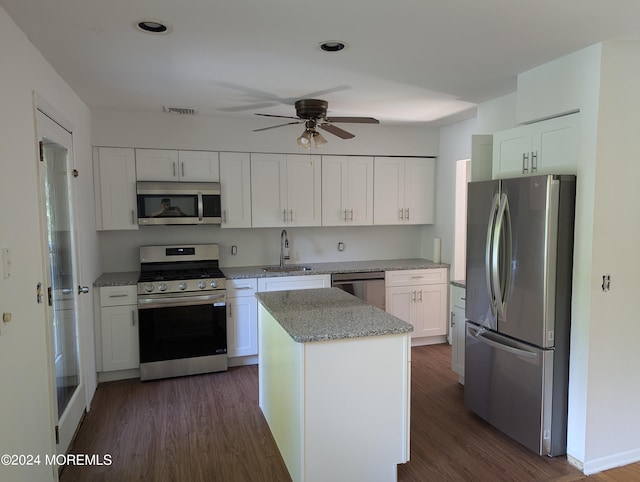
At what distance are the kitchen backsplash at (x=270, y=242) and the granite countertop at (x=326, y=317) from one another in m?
1.70

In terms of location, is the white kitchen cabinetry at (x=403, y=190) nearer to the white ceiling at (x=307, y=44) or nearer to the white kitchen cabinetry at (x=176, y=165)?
the white ceiling at (x=307, y=44)

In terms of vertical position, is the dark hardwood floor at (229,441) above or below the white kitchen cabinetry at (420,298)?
below

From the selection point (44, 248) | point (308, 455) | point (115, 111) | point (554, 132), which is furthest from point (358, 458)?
point (115, 111)

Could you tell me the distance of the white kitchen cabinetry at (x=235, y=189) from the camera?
4.52m

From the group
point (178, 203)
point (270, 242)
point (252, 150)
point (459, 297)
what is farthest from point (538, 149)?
point (178, 203)

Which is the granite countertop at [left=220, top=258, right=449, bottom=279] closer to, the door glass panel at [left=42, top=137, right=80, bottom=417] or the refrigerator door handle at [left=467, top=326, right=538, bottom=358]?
the door glass panel at [left=42, top=137, right=80, bottom=417]

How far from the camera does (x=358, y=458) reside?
7.88 ft

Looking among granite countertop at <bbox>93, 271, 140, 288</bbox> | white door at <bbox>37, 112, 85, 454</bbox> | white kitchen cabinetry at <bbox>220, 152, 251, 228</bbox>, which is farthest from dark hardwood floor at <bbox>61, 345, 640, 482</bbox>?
white kitchen cabinetry at <bbox>220, 152, 251, 228</bbox>

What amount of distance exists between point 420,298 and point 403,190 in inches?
50.6

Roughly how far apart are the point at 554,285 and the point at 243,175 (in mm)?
3105

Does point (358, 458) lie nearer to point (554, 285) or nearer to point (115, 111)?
point (554, 285)

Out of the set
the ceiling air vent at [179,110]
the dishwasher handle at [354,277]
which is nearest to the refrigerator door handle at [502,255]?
the dishwasher handle at [354,277]

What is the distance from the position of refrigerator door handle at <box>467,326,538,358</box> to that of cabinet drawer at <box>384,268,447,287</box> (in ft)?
5.16

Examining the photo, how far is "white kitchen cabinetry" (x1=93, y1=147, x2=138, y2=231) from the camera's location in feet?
13.6
